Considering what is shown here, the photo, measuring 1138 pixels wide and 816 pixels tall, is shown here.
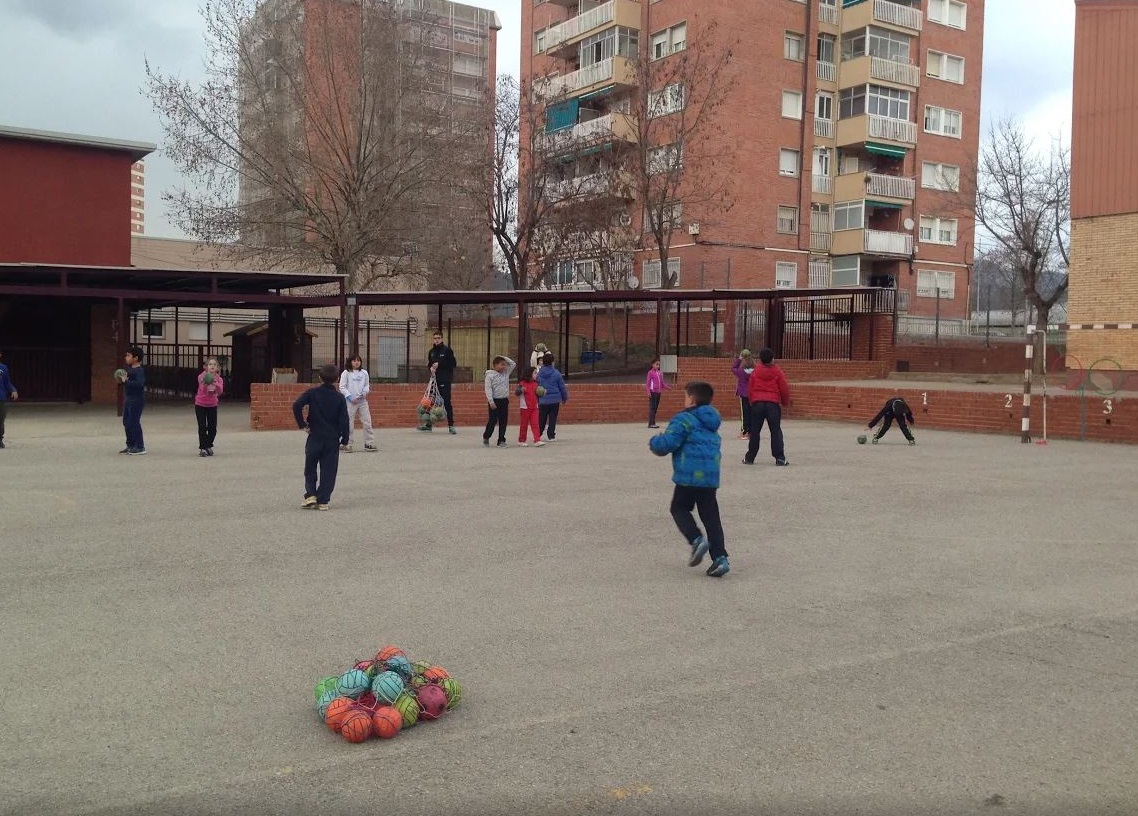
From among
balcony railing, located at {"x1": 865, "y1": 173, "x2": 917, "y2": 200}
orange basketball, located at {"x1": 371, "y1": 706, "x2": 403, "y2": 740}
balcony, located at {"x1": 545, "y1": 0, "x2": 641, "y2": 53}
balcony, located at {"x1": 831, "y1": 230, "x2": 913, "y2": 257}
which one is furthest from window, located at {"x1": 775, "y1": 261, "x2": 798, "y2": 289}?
orange basketball, located at {"x1": 371, "y1": 706, "x2": 403, "y2": 740}

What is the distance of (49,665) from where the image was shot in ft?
17.4

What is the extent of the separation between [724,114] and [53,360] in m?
27.2

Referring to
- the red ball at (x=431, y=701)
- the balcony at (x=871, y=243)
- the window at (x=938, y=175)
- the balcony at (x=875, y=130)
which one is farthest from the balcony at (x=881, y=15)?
the red ball at (x=431, y=701)

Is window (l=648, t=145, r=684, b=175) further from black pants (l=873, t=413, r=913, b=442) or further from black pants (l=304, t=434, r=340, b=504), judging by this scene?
black pants (l=304, t=434, r=340, b=504)

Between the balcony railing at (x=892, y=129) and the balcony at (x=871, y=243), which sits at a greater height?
the balcony railing at (x=892, y=129)

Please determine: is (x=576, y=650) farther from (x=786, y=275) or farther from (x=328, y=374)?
(x=786, y=275)

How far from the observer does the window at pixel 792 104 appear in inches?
1786

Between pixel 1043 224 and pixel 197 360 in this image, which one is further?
pixel 1043 224

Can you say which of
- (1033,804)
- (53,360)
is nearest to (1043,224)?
(53,360)

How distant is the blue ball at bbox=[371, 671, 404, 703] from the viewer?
4543mm

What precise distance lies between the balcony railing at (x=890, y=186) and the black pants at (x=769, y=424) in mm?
34151

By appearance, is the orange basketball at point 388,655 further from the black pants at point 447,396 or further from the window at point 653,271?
the window at point 653,271

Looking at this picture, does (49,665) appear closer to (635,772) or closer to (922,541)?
(635,772)

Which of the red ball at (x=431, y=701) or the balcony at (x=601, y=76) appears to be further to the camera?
the balcony at (x=601, y=76)
